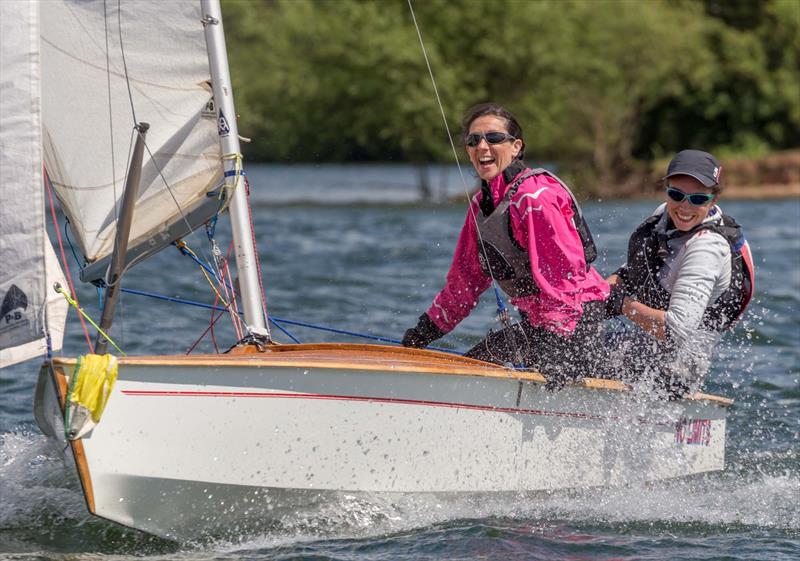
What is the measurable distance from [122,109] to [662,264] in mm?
2320

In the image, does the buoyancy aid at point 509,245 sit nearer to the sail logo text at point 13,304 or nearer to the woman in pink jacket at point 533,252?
the woman in pink jacket at point 533,252

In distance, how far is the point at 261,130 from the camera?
31.3 m

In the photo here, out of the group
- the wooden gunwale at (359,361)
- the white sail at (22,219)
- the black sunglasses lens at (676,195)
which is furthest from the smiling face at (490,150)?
the white sail at (22,219)

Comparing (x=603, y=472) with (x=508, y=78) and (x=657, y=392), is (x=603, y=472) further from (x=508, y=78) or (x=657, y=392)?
(x=508, y=78)

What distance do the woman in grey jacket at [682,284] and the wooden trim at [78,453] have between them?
216 centimetres

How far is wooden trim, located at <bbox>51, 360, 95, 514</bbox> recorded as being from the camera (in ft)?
12.4

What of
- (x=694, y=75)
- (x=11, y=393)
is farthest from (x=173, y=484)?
(x=694, y=75)

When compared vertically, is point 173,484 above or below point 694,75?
below

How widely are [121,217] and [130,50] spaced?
689 millimetres

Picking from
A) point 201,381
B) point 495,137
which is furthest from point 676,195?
point 201,381

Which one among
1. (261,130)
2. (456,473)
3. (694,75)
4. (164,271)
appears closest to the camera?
(456,473)

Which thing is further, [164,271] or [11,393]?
[164,271]

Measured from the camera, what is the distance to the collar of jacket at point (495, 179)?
4777 mm

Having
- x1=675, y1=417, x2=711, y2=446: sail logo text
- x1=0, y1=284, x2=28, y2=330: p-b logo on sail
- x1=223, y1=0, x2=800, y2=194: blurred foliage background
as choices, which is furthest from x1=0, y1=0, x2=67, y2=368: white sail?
x1=223, y1=0, x2=800, y2=194: blurred foliage background
